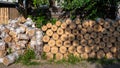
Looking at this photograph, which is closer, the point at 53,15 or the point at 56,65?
the point at 56,65

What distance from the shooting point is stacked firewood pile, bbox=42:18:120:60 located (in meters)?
10.6

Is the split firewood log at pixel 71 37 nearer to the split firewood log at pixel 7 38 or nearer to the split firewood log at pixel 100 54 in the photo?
the split firewood log at pixel 100 54

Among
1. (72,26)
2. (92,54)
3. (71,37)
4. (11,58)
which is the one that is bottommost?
(11,58)

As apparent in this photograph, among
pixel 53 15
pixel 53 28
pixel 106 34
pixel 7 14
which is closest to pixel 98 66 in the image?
pixel 106 34

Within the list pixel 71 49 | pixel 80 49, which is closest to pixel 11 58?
pixel 71 49

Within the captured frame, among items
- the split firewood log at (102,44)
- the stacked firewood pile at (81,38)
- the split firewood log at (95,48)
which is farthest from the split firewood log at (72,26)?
the split firewood log at (102,44)

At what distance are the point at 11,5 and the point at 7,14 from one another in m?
1.38

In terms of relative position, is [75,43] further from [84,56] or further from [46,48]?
[46,48]

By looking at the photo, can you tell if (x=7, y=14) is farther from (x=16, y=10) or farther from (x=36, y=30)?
(x=36, y=30)

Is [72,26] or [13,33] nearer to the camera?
[72,26]

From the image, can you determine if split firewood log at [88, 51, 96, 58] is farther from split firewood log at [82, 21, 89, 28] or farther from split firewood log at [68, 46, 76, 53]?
split firewood log at [82, 21, 89, 28]

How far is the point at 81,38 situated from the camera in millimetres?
10617

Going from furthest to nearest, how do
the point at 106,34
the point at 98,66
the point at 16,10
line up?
the point at 16,10 → the point at 106,34 → the point at 98,66

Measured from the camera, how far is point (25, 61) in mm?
10367
